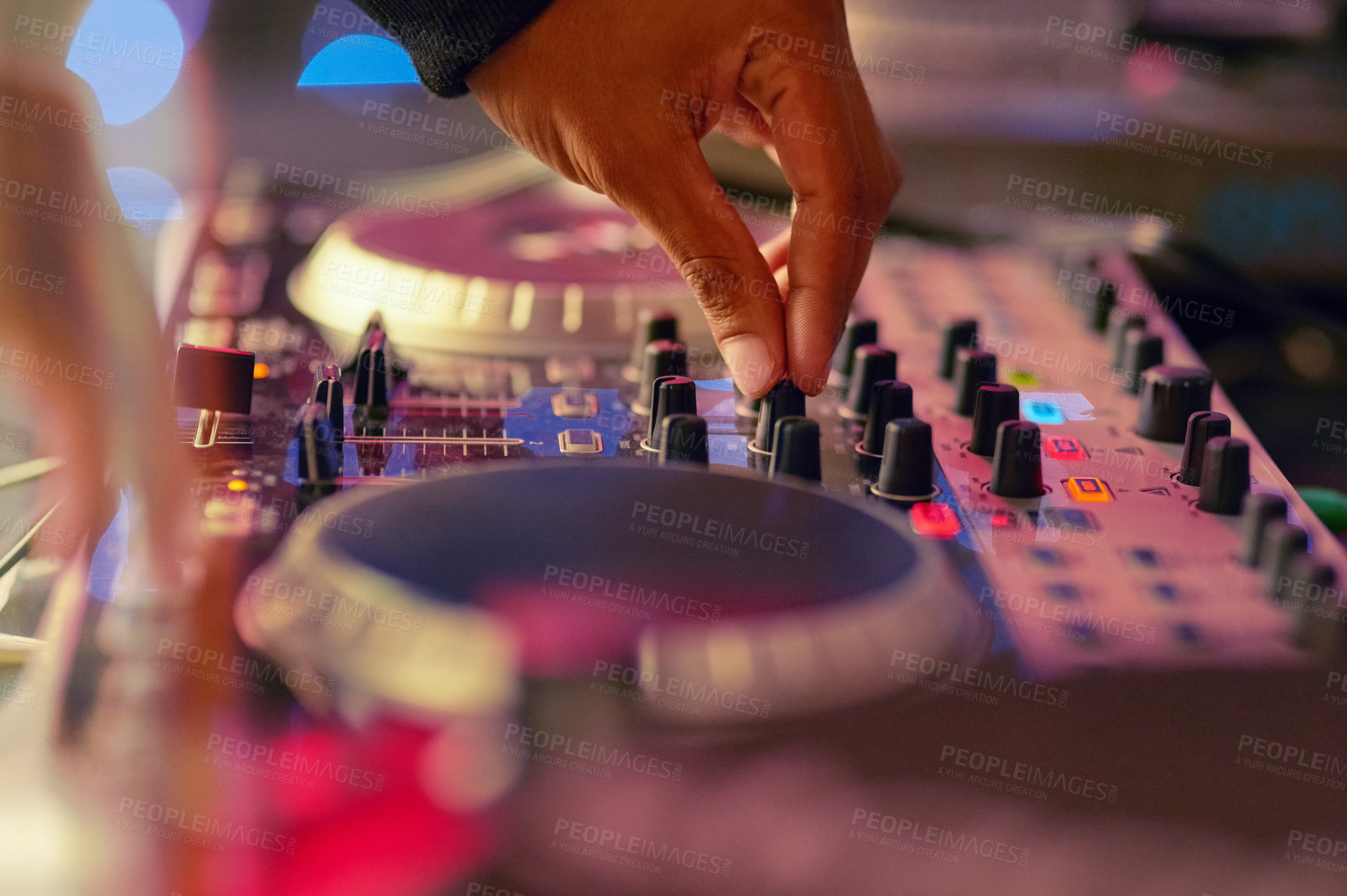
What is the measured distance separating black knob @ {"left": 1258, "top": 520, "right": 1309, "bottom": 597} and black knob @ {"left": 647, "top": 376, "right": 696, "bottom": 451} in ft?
1.27

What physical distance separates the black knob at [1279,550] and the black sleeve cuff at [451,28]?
542 millimetres

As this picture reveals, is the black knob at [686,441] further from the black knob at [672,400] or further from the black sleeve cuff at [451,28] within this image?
the black sleeve cuff at [451,28]

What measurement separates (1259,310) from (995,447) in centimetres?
75

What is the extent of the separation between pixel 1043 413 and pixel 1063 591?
32 cm

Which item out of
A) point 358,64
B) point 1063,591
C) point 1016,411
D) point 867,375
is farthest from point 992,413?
point 358,64

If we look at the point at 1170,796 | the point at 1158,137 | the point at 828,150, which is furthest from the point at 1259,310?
the point at 1170,796

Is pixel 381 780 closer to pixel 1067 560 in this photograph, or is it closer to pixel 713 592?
pixel 713 592

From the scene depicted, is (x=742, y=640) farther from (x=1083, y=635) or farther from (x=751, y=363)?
(x=751, y=363)

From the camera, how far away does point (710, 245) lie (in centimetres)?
76
